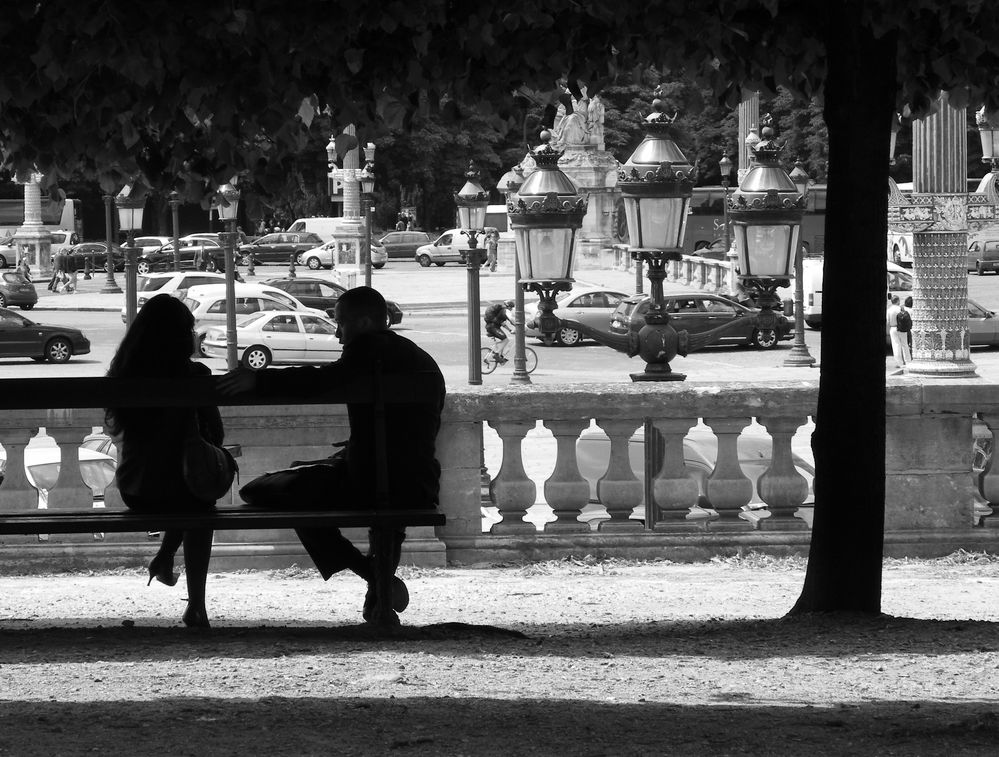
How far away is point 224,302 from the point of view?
1474 inches

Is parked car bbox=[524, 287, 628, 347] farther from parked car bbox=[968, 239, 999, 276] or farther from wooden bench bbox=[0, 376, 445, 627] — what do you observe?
wooden bench bbox=[0, 376, 445, 627]

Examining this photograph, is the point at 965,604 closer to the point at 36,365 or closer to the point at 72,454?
the point at 72,454

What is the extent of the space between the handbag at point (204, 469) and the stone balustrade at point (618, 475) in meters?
1.59

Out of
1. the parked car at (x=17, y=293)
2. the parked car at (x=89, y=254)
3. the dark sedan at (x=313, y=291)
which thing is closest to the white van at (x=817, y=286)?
the dark sedan at (x=313, y=291)

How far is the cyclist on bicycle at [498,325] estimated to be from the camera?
87.0ft

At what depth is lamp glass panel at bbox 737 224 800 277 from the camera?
1181cm

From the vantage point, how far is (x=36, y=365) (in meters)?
35.9

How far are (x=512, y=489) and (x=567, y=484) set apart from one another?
0.30 m

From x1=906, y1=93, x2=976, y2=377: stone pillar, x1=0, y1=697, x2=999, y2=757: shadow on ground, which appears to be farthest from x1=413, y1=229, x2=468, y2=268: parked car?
x1=0, y1=697, x2=999, y2=757: shadow on ground

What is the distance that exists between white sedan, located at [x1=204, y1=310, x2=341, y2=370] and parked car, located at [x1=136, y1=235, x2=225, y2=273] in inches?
1189

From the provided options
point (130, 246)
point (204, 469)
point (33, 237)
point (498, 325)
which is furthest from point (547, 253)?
point (33, 237)

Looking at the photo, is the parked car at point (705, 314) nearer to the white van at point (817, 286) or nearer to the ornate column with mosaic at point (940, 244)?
the white van at point (817, 286)

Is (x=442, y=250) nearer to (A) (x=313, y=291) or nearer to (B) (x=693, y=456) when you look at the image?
(A) (x=313, y=291)

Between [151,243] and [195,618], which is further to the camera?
[151,243]
